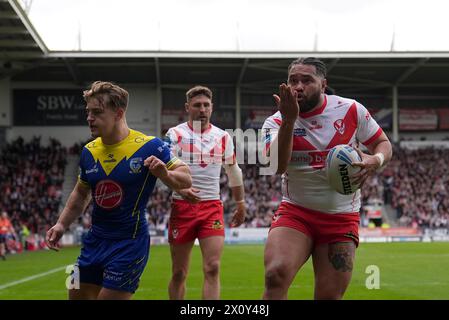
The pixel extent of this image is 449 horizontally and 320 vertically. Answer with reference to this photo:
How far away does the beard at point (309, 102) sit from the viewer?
6158 mm

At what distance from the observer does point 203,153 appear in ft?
29.8

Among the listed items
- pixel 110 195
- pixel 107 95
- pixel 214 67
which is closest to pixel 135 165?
pixel 110 195

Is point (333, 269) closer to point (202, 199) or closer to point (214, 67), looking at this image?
point (202, 199)

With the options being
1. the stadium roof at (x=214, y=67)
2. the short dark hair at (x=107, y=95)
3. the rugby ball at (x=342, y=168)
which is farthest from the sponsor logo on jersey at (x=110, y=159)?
the stadium roof at (x=214, y=67)

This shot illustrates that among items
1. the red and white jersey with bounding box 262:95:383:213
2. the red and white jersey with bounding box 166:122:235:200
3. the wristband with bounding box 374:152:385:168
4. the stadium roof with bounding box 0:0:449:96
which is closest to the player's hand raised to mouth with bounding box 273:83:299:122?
the red and white jersey with bounding box 262:95:383:213

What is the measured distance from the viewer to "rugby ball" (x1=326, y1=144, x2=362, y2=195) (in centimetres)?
580

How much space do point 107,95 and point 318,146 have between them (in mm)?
1865

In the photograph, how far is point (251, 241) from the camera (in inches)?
1368

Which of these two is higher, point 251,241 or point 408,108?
point 408,108

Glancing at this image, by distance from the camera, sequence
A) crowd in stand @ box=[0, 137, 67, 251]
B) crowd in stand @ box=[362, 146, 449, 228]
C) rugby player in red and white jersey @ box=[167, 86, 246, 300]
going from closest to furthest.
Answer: rugby player in red and white jersey @ box=[167, 86, 246, 300], crowd in stand @ box=[0, 137, 67, 251], crowd in stand @ box=[362, 146, 449, 228]

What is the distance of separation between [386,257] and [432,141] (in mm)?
25997

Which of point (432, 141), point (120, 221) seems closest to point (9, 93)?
point (432, 141)

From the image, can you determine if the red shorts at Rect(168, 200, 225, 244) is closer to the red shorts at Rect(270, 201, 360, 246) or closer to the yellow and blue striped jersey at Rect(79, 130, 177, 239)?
the red shorts at Rect(270, 201, 360, 246)
